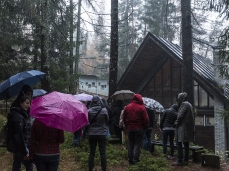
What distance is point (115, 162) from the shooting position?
283 inches

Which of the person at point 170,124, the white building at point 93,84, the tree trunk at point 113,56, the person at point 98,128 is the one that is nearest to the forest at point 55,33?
the tree trunk at point 113,56

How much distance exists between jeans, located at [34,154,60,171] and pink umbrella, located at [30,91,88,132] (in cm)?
52

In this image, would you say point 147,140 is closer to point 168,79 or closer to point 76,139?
point 76,139

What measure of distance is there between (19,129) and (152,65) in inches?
583

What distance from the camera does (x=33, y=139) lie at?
3889mm

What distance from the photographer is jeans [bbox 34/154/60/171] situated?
152 inches

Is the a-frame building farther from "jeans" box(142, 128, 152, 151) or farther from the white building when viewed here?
the white building

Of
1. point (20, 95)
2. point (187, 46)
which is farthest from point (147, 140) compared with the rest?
point (20, 95)

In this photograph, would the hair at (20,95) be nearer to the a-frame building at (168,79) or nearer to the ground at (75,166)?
the ground at (75,166)

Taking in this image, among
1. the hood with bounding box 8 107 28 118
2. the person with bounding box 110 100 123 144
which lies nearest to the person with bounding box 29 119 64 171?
the hood with bounding box 8 107 28 118

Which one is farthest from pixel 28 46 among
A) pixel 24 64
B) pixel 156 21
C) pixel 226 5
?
pixel 156 21

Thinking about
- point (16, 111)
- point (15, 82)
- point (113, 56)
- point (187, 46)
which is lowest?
point (16, 111)

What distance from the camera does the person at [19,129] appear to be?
4023mm

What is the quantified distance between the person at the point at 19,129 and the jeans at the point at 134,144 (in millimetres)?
2949
